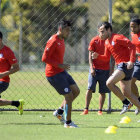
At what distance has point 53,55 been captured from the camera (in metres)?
9.36

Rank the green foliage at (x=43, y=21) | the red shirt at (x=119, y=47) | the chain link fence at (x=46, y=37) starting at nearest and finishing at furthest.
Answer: the red shirt at (x=119, y=47) → the chain link fence at (x=46, y=37) → the green foliage at (x=43, y=21)

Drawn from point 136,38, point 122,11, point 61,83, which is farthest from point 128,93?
point 122,11

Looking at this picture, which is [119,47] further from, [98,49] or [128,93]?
[98,49]

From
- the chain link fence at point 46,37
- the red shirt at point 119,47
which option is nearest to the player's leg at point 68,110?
the red shirt at point 119,47

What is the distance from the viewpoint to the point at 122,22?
22.6 m

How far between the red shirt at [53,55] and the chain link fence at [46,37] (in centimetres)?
320

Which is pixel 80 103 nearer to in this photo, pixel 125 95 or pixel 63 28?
pixel 125 95

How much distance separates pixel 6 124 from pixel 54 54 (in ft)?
5.17

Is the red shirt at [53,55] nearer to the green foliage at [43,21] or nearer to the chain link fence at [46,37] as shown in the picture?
the chain link fence at [46,37]

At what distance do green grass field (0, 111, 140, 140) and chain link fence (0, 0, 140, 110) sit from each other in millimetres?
1750

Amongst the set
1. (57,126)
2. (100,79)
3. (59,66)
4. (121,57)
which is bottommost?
(57,126)

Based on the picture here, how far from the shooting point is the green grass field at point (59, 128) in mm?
7941

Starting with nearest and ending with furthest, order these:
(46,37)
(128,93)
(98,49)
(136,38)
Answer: (128,93) → (136,38) → (98,49) → (46,37)

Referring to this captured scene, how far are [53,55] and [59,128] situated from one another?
132 cm
